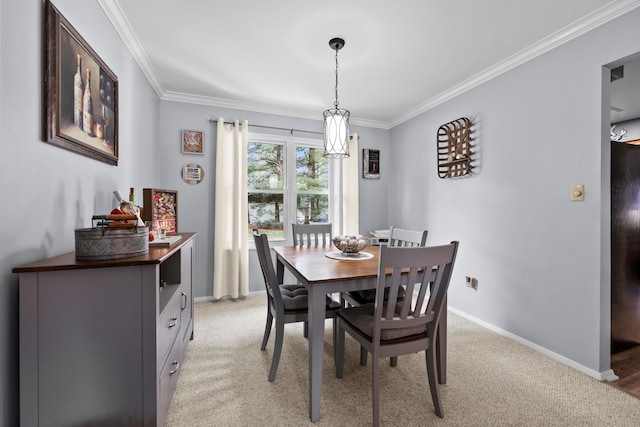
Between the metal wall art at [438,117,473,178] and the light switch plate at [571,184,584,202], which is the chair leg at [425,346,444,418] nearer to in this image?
the light switch plate at [571,184,584,202]

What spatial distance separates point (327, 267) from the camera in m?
1.81

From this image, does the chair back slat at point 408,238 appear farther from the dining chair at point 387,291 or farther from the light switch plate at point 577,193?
the light switch plate at point 577,193

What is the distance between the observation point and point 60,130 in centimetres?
134

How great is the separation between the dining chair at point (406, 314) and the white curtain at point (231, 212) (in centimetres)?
216

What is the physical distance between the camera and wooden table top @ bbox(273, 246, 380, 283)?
5.11 ft

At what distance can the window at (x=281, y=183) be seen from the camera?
3.82m


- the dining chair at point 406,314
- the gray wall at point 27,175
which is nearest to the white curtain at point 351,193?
the dining chair at point 406,314

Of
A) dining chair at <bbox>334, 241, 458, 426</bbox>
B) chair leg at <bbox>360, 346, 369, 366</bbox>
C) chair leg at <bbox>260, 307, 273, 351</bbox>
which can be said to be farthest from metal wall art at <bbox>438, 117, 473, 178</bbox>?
chair leg at <bbox>260, 307, 273, 351</bbox>

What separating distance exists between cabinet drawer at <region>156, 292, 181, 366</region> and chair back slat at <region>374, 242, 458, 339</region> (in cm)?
103

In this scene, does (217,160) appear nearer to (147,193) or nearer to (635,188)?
(147,193)

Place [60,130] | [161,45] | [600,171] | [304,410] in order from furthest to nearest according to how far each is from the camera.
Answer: [161,45] → [600,171] → [304,410] → [60,130]

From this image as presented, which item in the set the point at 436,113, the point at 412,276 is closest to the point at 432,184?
the point at 436,113

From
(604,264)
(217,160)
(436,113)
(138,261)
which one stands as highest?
(436,113)

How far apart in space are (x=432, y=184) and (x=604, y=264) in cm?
182
